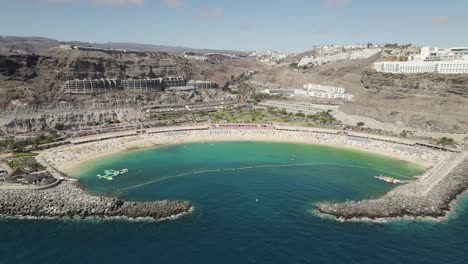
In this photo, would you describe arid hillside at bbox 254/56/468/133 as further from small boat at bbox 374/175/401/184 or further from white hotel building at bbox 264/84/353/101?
small boat at bbox 374/175/401/184

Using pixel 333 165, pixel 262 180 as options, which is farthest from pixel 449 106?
pixel 262 180

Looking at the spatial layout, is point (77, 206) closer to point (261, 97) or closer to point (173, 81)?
point (261, 97)

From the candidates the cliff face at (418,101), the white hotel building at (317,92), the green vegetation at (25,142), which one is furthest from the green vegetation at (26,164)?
the white hotel building at (317,92)

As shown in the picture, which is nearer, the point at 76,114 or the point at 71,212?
the point at 71,212

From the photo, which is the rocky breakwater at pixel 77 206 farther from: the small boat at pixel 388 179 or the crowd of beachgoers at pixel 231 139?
the small boat at pixel 388 179

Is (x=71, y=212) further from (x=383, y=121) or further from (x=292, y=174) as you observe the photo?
(x=383, y=121)

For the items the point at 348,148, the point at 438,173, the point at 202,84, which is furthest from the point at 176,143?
the point at 202,84
